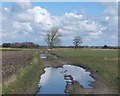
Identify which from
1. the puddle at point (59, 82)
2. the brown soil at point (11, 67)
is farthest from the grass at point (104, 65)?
the brown soil at point (11, 67)

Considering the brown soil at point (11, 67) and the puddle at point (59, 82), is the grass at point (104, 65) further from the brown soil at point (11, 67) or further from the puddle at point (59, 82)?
the brown soil at point (11, 67)

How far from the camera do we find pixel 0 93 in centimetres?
1145

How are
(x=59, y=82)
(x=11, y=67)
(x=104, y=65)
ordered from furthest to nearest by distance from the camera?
(x=104, y=65)
(x=11, y=67)
(x=59, y=82)

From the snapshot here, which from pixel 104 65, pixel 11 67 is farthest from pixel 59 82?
pixel 104 65

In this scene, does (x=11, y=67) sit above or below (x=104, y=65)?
above

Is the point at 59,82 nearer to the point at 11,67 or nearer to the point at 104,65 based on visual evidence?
the point at 11,67

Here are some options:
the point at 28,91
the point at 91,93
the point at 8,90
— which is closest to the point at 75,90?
the point at 91,93

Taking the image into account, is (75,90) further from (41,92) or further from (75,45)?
(75,45)

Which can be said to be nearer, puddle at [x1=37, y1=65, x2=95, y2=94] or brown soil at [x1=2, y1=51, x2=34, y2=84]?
puddle at [x1=37, y1=65, x2=95, y2=94]

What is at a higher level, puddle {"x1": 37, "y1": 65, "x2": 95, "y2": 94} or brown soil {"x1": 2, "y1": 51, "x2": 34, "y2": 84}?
brown soil {"x1": 2, "y1": 51, "x2": 34, "y2": 84}

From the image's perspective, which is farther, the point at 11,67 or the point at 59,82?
the point at 11,67

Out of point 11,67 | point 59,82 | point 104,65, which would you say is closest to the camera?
point 59,82

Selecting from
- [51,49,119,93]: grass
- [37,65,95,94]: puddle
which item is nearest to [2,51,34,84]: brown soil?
[37,65,95,94]: puddle

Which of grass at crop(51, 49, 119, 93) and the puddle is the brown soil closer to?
the puddle
